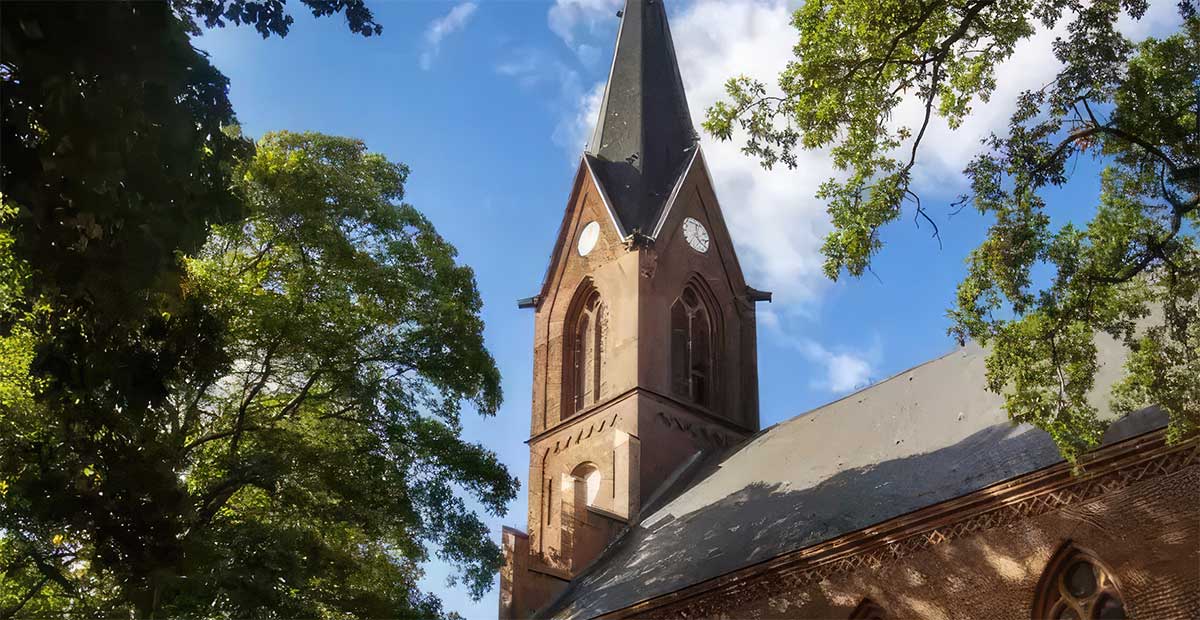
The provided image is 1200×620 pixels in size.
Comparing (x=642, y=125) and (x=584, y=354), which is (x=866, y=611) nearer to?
(x=584, y=354)

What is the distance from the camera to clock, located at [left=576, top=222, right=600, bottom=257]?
26484 mm

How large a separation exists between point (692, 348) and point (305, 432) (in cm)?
1231

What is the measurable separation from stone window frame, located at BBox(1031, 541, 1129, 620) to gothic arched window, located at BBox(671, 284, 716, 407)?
1243 centimetres

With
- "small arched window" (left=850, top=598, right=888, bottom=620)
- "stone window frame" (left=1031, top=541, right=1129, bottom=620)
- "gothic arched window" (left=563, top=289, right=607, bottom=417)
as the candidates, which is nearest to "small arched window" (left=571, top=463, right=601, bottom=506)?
"gothic arched window" (left=563, top=289, right=607, bottom=417)

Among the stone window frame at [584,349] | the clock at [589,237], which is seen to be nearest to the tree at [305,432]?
the stone window frame at [584,349]

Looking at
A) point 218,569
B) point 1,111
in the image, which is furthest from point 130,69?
point 218,569

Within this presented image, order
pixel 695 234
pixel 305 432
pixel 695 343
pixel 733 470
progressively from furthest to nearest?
pixel 695 234
pixel 695 343
pixel 733 470
pixel 305 432

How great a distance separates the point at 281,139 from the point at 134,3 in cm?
932

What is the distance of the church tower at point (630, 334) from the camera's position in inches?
890

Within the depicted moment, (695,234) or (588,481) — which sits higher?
(695,234)

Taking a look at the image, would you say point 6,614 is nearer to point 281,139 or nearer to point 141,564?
point 141,564

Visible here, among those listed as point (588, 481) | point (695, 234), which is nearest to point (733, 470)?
point (588, 481)

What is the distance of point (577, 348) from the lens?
26344 millimetres

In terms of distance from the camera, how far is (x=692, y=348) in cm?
2564
